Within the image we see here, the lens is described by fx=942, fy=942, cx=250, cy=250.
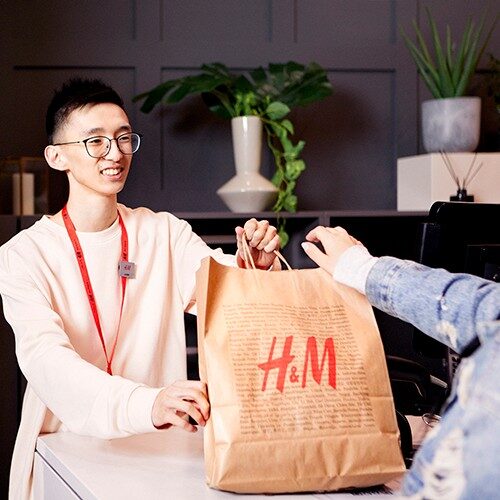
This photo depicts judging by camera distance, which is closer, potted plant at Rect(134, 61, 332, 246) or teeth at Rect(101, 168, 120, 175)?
teeth at Rect(101, 168, 120, 175)

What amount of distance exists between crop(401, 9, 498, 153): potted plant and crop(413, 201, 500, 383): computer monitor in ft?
6.20

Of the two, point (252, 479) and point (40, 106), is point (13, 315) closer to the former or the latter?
point (252, 479)

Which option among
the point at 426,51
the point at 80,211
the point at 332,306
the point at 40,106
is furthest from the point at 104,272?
the point at 426,51

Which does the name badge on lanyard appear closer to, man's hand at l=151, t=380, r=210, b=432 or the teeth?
the teeth

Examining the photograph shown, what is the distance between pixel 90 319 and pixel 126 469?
1.91 feet

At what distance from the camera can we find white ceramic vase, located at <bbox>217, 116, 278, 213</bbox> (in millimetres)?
3383

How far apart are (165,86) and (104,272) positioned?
1.36 metres

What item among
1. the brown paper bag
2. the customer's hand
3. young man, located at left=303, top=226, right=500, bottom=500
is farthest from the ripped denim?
the customer's hand

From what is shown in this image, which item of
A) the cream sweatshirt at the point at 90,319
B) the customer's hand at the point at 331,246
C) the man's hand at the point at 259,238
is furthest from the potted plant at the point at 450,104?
the customer's hand at the point at 331,246

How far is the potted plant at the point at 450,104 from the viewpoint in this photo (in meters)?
3.57

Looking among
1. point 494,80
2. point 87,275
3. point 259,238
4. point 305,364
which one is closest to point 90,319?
point 87,275

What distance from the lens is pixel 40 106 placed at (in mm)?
3594

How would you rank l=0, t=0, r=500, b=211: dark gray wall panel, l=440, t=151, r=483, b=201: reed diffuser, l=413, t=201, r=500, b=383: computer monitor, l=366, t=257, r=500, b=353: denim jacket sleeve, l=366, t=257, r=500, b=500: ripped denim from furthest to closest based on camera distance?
l=0, t=0, r=500, b=211: dark gray wall panel → l=440, t=151, r=483, b=201: reed diffuser → l=413, t=201, r=500, b=383: computer monitor → l=366, t=257, r=500, b=353: denim jacket sleeve → l=366, t=257, r=500, b=500: ripped denim

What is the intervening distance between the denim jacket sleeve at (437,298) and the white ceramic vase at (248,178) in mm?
2059
